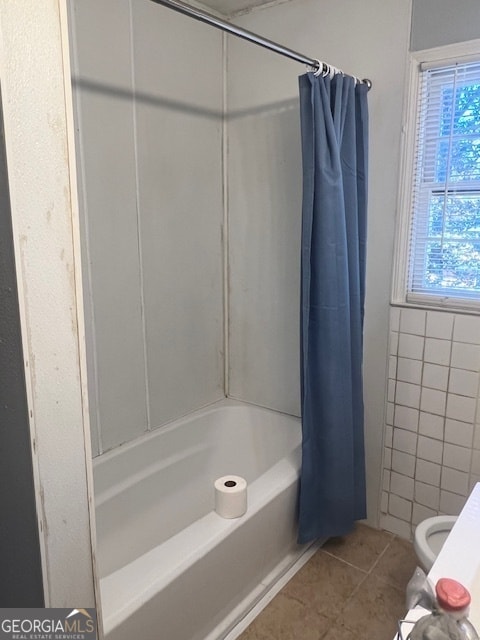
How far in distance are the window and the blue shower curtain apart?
22cm

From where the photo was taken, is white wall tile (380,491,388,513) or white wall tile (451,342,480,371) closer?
white wall tile (451,342,480,371)

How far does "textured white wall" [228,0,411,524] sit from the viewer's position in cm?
193

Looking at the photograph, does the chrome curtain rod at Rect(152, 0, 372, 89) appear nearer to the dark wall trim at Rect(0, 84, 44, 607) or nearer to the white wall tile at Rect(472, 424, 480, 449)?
the dark wall trim at Rect(0, 84, 44, 607)

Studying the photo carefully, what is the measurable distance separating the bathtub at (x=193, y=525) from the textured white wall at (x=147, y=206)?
172 mm

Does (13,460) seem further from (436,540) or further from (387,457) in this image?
(387,457)

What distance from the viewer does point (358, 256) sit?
76.8 inches

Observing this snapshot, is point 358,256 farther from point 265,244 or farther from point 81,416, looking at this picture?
point 81,416

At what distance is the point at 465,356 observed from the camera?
1899 millimetres

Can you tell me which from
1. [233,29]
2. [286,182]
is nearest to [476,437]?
[286,182]

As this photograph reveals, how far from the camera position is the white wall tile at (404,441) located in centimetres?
209

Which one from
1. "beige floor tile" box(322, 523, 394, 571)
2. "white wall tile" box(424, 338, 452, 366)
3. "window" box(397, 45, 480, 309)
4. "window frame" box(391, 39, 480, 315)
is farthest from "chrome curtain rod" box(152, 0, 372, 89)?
"beige floor tile" box(322, 523, 394, 571)

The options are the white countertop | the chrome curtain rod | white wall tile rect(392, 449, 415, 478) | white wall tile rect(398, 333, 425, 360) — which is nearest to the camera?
the white countertop

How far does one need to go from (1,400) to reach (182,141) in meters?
1.69

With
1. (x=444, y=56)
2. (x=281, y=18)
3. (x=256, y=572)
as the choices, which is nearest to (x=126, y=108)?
(x=281, y=18)
